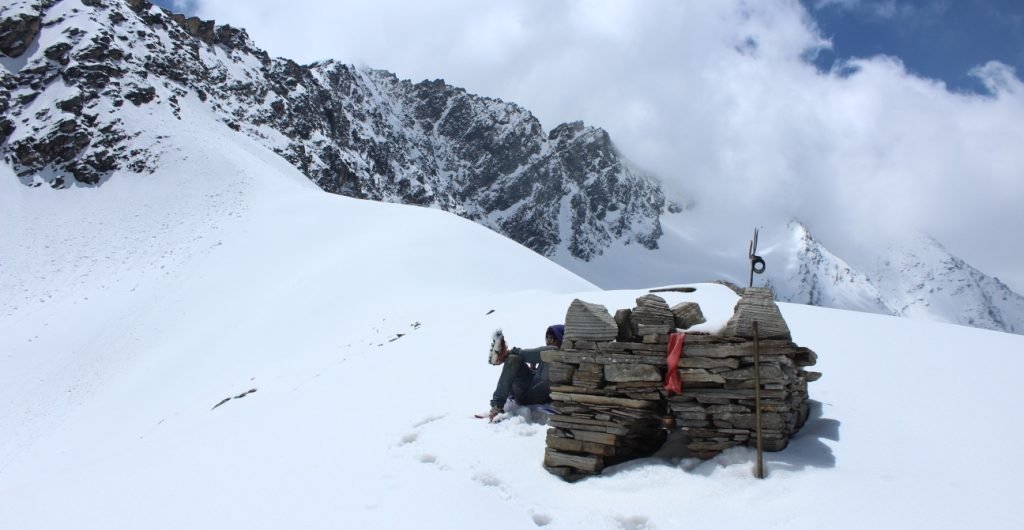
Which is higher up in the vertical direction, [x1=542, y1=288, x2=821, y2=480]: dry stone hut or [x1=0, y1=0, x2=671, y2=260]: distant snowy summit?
[x1=0, y1=0, x2=671, y2=260]: distant snowy summit

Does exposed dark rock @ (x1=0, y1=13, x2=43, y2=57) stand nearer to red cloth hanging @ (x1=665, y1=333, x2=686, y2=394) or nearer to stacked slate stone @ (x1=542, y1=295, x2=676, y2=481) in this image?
stacked slate stone @ (x1=542, y1=295, x2=676, y2=481)

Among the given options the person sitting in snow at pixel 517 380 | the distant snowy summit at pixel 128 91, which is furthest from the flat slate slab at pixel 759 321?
the distant snowy summit at pixel 128 91

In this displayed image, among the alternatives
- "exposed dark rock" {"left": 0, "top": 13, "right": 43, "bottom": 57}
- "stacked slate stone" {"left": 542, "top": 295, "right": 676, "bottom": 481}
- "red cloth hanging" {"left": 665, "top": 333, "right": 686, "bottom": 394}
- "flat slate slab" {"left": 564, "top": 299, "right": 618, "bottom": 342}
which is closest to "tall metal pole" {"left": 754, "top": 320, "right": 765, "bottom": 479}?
"red cloth hanging" {"left": 665, "top": 333, "right": 686, "bottom": 394}

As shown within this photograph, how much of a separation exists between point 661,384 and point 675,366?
1.15 feet

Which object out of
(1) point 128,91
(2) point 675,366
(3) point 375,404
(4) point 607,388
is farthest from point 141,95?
(2) point 675,366

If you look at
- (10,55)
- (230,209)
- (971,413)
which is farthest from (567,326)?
(10,55)

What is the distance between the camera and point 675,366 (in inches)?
293

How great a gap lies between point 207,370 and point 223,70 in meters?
66.0

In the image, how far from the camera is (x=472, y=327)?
59.8 ft

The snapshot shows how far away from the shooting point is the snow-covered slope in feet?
22.8

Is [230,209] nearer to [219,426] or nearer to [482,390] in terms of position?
[219,426]

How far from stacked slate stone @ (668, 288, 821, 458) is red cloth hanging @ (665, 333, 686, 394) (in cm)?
6

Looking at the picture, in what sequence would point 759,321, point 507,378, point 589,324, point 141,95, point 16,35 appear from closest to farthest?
point 759,321
point 589,324
point 507,378
point 141,95
point 16,35

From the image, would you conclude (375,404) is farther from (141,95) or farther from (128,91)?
(128,91)
